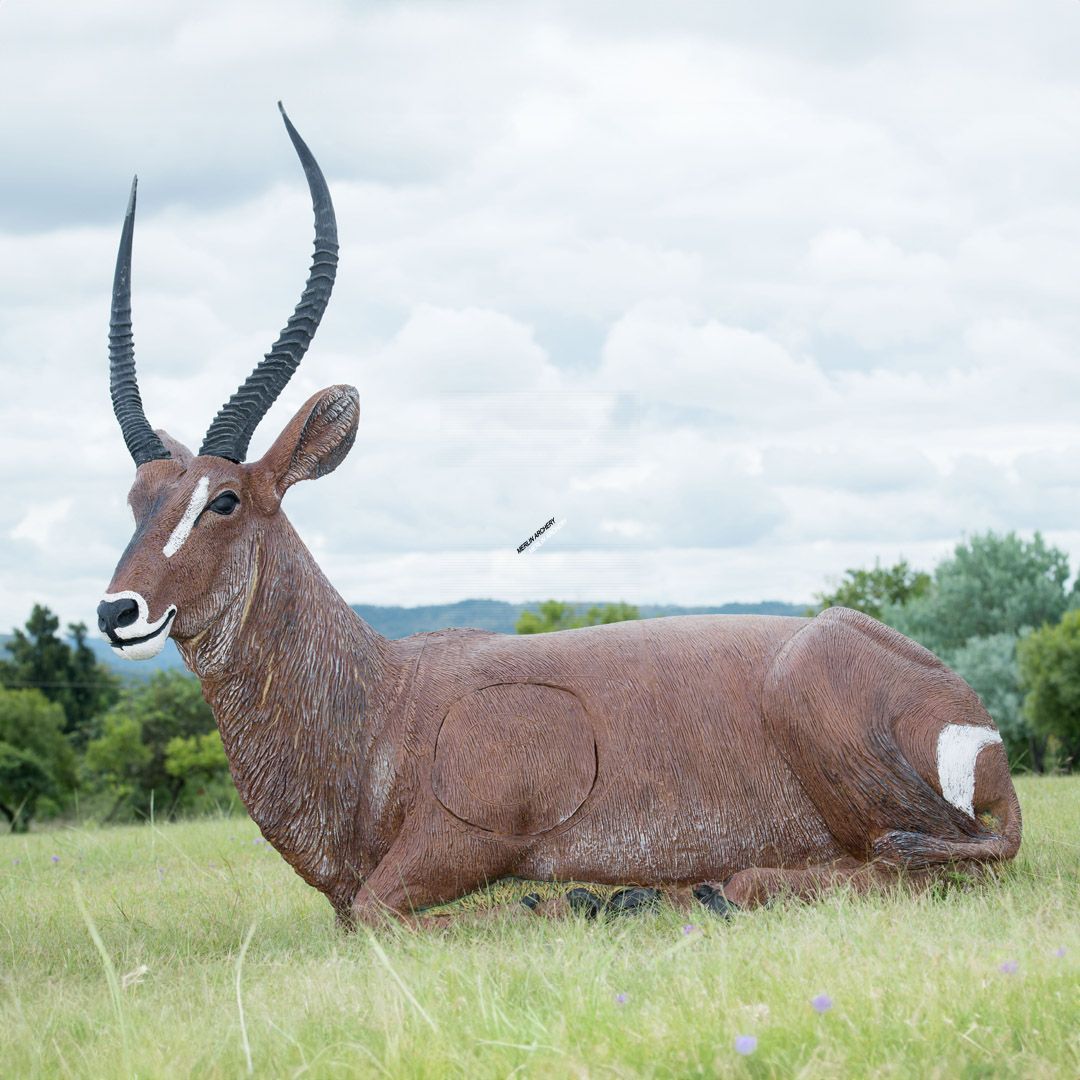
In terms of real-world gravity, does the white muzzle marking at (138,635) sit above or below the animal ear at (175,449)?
below

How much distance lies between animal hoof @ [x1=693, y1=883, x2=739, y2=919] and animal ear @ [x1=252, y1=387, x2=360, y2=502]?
256cm

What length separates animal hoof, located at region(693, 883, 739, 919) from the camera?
568 cm

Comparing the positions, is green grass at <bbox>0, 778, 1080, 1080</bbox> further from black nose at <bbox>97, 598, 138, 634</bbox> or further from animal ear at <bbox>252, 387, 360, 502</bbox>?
animal ear at <bbox>252, 387, 360, 502</bbox>

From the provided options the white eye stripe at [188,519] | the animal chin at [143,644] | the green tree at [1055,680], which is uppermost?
the white eye stripe at [188,519]

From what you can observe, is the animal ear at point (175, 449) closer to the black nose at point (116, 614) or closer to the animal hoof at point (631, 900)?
the black nose at point (116, 614)

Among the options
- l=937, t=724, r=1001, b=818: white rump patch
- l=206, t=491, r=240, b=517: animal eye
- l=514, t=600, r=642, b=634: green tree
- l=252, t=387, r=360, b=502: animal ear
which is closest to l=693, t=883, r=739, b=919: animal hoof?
l=937, t=724, r=1001, b=818: white rump patch

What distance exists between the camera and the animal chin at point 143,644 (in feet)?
17.7

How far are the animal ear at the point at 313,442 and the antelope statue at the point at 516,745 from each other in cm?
1

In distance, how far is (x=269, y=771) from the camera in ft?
19.6

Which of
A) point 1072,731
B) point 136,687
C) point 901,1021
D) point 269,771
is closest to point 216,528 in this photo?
point 269,771

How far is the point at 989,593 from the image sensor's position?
36.2 meters

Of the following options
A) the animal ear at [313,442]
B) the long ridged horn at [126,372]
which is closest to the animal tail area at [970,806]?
the animal ear at [313,442]

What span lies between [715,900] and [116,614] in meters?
2.85

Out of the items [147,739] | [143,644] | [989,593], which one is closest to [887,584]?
[989,593]
